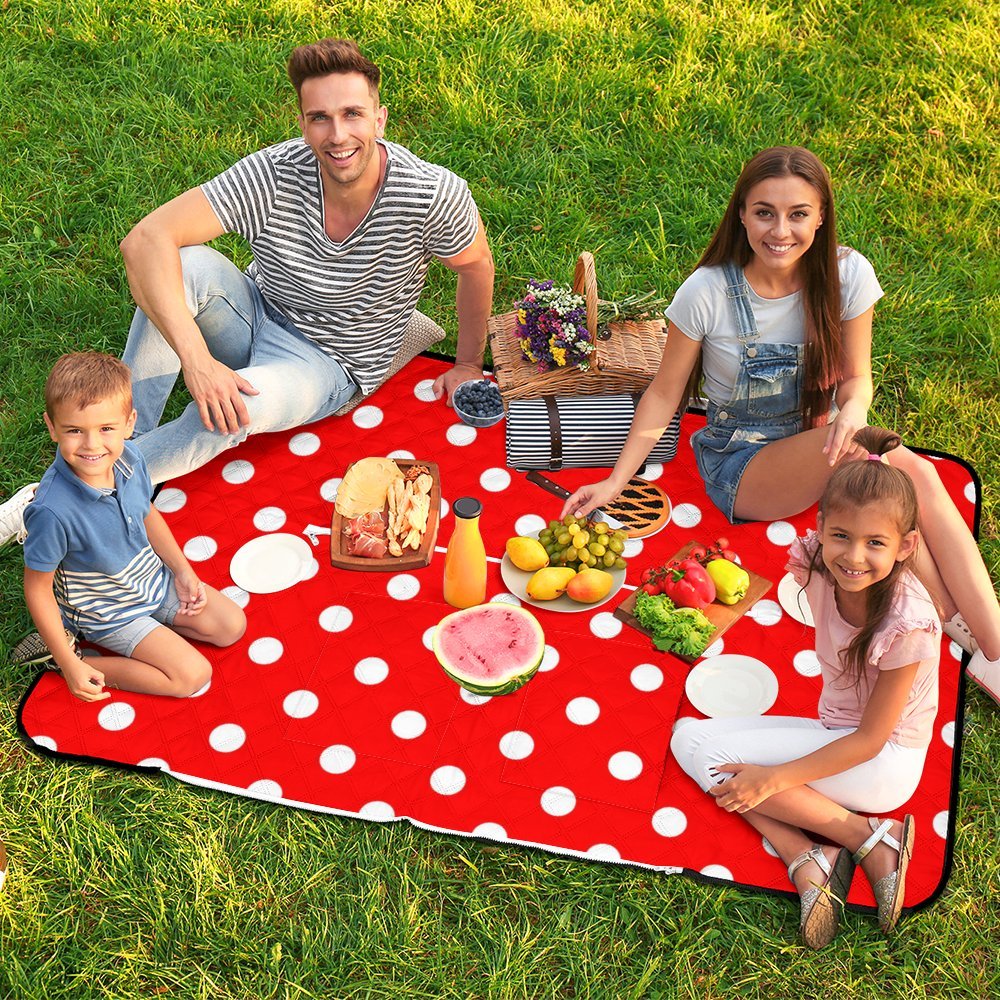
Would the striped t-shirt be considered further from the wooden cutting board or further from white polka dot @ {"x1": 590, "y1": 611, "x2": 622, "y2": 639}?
white polka dot @ {"x1": 590, "y1": 611, "x2": 622, "y2": 639}

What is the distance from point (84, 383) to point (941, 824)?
3095 millimetres

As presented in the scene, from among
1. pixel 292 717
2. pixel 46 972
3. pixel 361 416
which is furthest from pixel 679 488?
pixel 46 972

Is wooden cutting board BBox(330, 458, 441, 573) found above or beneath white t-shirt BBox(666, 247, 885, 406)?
beneath

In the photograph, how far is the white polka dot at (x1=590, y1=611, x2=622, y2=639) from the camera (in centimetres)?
416

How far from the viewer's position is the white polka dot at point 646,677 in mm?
4004

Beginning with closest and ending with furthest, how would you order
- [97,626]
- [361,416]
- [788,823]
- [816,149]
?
[788,823], [97,626], [361,416], [816,149]

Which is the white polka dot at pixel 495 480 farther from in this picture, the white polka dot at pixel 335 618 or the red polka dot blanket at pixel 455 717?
the white polka dot at pixel 335 618

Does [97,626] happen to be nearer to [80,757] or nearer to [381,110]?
[80,757]

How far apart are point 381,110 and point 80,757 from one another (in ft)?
8.49

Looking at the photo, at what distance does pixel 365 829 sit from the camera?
365cm

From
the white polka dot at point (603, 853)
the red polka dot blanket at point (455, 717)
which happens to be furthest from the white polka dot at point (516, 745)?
the white polka dot at point (603, 853)

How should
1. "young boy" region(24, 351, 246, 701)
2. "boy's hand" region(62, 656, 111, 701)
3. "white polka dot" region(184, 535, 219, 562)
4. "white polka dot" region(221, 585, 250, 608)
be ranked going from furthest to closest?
1. "white polka dot" region(184, 535, 219, 562)
2. "white polka dot" region(221, 585, 250, 608)
3. "boy's hand" region(62, 656, 111, 701)
4. "young boy" region(24, 351, 246, 701)

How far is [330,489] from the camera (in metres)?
4.69

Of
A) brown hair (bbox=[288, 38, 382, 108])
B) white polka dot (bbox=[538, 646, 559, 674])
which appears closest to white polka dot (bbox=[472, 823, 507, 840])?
white polka dot (bbox=[538, 646, 559, 674])
